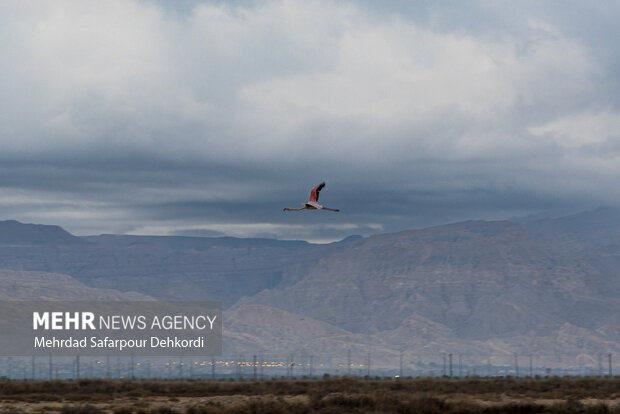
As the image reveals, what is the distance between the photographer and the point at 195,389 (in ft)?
273

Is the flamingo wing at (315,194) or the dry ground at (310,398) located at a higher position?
the flamingo wing at (315,194)

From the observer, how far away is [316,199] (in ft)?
184

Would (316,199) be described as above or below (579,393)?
above

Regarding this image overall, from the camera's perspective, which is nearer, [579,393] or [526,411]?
[526,411]

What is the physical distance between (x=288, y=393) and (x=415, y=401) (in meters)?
23.7

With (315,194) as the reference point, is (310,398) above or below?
below

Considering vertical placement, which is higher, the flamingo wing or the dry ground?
the flamingo wing

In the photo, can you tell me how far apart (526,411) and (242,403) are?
17969mm

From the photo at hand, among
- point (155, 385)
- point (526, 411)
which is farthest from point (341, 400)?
point (155, 385)

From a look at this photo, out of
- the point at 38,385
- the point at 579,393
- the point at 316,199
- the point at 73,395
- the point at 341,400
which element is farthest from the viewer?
the point at 38,385

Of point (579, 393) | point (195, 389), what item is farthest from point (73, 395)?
point (579, 393)

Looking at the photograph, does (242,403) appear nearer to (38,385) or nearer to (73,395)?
(73,395)

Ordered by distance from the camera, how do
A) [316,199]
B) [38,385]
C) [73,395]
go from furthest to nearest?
1. [38,385]
2. [73,395]
3. [316,199]

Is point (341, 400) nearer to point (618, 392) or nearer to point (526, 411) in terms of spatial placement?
point (526, 411)
